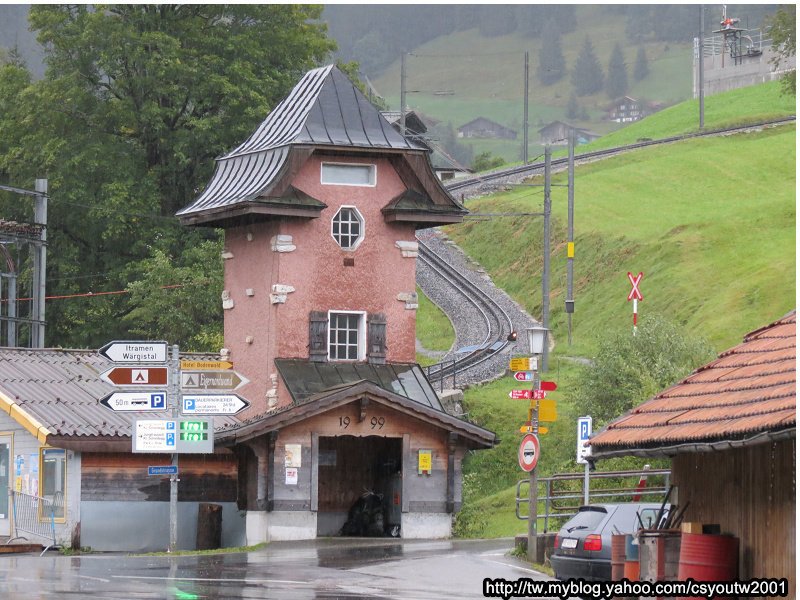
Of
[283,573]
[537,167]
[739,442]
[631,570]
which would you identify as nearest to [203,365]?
[283,573]

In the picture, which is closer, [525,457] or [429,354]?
[525,457]

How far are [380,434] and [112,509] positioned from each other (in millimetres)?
5858

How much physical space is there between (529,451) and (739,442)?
12.6 meters

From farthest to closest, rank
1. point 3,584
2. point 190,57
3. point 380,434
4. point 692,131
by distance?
point 692,131, point 190,57, point 380,434, point 3,584

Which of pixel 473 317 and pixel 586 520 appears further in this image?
pixel 473 317

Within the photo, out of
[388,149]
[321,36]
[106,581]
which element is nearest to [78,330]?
[321,36]

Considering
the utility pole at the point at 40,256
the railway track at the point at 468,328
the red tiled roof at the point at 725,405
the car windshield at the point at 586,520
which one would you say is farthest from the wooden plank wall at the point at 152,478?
the red tiled roof at the point at 725,405

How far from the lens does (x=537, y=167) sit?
3661 inches

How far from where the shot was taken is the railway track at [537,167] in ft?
287

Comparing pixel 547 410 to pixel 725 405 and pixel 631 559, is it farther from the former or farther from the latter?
pixel 725 405

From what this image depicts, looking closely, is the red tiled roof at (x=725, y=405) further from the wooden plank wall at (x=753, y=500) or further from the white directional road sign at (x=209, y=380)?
the white directional road sign at (x=209, y=380)

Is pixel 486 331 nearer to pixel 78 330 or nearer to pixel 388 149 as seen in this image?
pixel 78 330

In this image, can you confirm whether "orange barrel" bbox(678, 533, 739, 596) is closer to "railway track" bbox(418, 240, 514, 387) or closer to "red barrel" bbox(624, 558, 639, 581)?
"red barrel" bbox(624, 558, 639, 581)

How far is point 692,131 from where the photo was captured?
102438 mm
